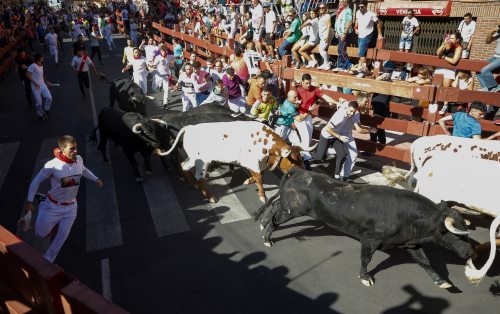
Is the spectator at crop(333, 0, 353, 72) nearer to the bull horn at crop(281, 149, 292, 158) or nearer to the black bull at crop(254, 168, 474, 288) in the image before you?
the bull horn at crop(281, 149, 292, 158)

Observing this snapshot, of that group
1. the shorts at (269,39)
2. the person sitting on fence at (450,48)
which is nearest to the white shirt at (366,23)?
the person sitting on fence at (450,48)

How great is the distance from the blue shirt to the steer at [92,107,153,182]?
6.12 m

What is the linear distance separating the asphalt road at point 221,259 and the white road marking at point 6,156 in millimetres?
91

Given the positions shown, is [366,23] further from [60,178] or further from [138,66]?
[60,178]

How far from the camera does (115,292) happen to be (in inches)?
205

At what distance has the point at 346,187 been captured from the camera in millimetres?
5512

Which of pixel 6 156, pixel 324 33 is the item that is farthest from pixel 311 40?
pixel 6 156

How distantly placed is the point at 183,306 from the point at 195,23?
63.4 feet

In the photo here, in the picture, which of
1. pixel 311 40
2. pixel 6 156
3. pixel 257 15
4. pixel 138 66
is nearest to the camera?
pixel 6 156

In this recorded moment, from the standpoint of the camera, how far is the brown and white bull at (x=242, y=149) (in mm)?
7180

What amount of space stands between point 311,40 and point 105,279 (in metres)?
8.25

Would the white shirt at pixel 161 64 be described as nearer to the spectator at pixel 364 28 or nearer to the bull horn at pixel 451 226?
the spectator at pixel 364 28

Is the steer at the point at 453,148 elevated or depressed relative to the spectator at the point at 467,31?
depressed

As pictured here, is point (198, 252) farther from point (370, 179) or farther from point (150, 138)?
point (370, 179)
